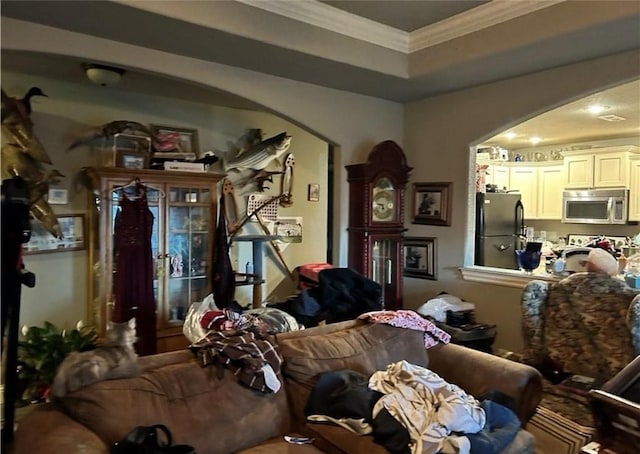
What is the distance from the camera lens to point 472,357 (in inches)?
104

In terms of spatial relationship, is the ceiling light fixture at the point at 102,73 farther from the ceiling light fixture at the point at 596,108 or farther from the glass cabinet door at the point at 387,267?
the ceiling light fixture at the point at 596,108

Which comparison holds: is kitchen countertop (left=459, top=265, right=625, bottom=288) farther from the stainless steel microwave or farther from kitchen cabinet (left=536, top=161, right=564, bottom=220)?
kitchen cabinet (left=536, top=161, right=564, bottom=220)

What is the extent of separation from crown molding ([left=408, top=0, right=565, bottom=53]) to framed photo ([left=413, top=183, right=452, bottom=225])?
1.14m

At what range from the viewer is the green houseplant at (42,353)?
3.33 metres

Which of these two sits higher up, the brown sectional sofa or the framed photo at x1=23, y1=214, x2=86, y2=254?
the framed photo at x1=23, y1=214, x2=86, y2=254

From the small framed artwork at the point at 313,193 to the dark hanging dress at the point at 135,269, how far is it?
183cm

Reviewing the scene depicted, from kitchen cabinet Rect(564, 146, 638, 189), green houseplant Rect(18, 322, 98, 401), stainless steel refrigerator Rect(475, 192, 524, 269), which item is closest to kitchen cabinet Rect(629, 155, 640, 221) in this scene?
kitchen cabinet Rect(564, 146, 638, 189)

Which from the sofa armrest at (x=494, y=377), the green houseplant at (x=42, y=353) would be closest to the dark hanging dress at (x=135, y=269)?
the green houseplant at (x=42, y=353)

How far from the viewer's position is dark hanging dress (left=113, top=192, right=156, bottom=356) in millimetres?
3969

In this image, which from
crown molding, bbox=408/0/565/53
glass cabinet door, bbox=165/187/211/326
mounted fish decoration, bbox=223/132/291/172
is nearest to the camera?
crown molding, bbox=408/0/565/53

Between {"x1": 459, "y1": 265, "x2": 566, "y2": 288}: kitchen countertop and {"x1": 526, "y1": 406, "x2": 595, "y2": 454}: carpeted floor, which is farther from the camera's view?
{"x1": 459, "y1": 265, "x2": 566, "y2": 288}: kitchen countertop

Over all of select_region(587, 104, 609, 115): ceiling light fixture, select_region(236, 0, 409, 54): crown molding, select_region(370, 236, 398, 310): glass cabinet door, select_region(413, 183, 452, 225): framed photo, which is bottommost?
select_region(370, 236, 398, 310): glass cabinet door

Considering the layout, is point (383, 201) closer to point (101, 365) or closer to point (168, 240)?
point (168, 240)

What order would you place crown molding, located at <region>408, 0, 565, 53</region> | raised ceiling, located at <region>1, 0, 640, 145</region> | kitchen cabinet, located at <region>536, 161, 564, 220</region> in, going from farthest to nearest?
kitchen cabinet, located at <region>536, 161, 564, 220</region> → crown molding, located at <region>408, 0, 565, 53</region> → raised ceiling, located at <region>1, 0, 640, 145</region>
